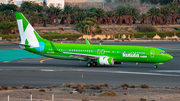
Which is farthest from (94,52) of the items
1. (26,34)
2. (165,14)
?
(165,14)

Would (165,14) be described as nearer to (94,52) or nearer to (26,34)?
(94,52)

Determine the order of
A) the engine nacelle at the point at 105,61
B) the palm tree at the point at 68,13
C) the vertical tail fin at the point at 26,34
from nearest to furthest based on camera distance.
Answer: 1. the engine nacelle at the point at 105,61
2. the vertical tail fin at the point at 26,34
3. the palm tree at the point at 68,13

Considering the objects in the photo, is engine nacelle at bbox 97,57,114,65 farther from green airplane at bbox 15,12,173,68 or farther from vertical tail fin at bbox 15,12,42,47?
vertical tail fin at bbox 15,12,42,47

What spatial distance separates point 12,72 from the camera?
3750 centimetres

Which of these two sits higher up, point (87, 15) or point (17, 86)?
point (87, 15)

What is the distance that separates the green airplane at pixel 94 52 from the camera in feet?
138

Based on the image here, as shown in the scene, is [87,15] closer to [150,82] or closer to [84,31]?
[84,31]

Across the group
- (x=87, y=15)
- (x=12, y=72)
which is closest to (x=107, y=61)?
(x=12, y=72)

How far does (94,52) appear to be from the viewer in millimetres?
44188

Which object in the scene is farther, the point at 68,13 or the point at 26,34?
the point at 68,13

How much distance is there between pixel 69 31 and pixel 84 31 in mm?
6485

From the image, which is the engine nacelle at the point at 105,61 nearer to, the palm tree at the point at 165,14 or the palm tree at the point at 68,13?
the palm tree at the point at 68,13

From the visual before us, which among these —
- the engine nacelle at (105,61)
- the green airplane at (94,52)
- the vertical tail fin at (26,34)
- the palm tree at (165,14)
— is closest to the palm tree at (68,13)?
the palm tree at (165,14)

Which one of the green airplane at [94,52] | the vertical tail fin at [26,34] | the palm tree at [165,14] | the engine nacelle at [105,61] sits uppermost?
the palm tree at [165,14]
